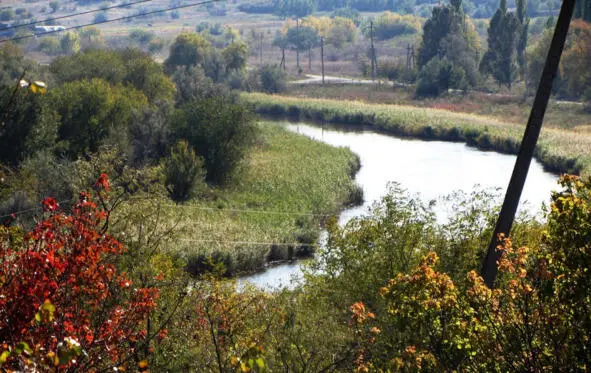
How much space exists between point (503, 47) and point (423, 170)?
143 feet

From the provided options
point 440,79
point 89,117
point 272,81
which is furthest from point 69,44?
point 89,117

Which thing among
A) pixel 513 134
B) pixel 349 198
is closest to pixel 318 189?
pixel 349 198

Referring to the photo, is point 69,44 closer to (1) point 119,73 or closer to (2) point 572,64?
(1) point 119,73

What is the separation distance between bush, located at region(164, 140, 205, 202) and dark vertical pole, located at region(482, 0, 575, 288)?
32122mm

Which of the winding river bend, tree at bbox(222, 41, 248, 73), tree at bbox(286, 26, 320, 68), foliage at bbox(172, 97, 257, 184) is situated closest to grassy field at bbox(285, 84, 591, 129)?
tree at bbox(222, 41, 248, 73)

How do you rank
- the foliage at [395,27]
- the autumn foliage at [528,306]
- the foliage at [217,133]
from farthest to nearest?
the foliage at [395,27] → the foliage at [217,133] → the autumn foliage at [528,306]

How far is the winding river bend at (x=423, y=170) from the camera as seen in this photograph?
154ft

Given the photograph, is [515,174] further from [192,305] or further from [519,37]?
[519,37]

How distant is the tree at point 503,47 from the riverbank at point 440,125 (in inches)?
567

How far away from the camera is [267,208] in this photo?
151ft

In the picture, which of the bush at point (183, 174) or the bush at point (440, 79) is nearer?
the bush at point (183, 174)

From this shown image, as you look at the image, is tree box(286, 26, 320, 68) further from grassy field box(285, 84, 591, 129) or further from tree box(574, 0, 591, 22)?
tree box(574, 0, 591, 22)

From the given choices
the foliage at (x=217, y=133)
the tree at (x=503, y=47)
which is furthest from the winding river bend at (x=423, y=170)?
the tree at (x=503, y=47)

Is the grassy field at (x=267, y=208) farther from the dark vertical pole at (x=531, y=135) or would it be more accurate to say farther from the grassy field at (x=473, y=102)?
the grassy field at (x=473, y=102)
